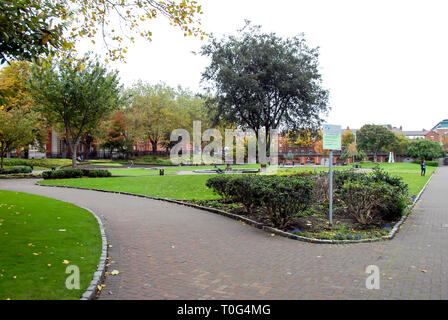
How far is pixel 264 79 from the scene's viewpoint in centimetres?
2053

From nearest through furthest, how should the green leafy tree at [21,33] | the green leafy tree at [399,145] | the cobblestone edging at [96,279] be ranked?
the cobblestone edging at [96,279]
the green leafy tree at [21,33]
the green leafy tree at [399,145]

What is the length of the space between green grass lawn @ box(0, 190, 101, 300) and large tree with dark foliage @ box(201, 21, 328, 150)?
12.5 metres

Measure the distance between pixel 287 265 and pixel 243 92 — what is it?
51.2 feet

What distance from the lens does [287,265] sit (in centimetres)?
590

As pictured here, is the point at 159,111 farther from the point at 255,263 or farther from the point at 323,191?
the point at 255,263

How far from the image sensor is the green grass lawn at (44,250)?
441 cm

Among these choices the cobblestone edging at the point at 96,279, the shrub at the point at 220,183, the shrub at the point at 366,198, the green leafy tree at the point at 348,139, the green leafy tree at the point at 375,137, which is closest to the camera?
the cobblestone edging at the point at 96,279

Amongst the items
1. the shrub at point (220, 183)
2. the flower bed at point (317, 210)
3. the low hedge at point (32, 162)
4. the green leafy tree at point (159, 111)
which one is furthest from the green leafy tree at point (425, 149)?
the shrub at point (220, 183)

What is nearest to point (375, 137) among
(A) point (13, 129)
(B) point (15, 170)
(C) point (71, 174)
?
(C) point (71, 174)

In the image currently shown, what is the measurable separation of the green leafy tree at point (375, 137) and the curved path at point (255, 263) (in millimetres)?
71733

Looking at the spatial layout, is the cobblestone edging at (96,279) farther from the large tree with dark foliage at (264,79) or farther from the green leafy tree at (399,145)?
the green leafy tree at (399,145)

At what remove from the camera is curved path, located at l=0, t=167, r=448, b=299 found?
15.4 ft
